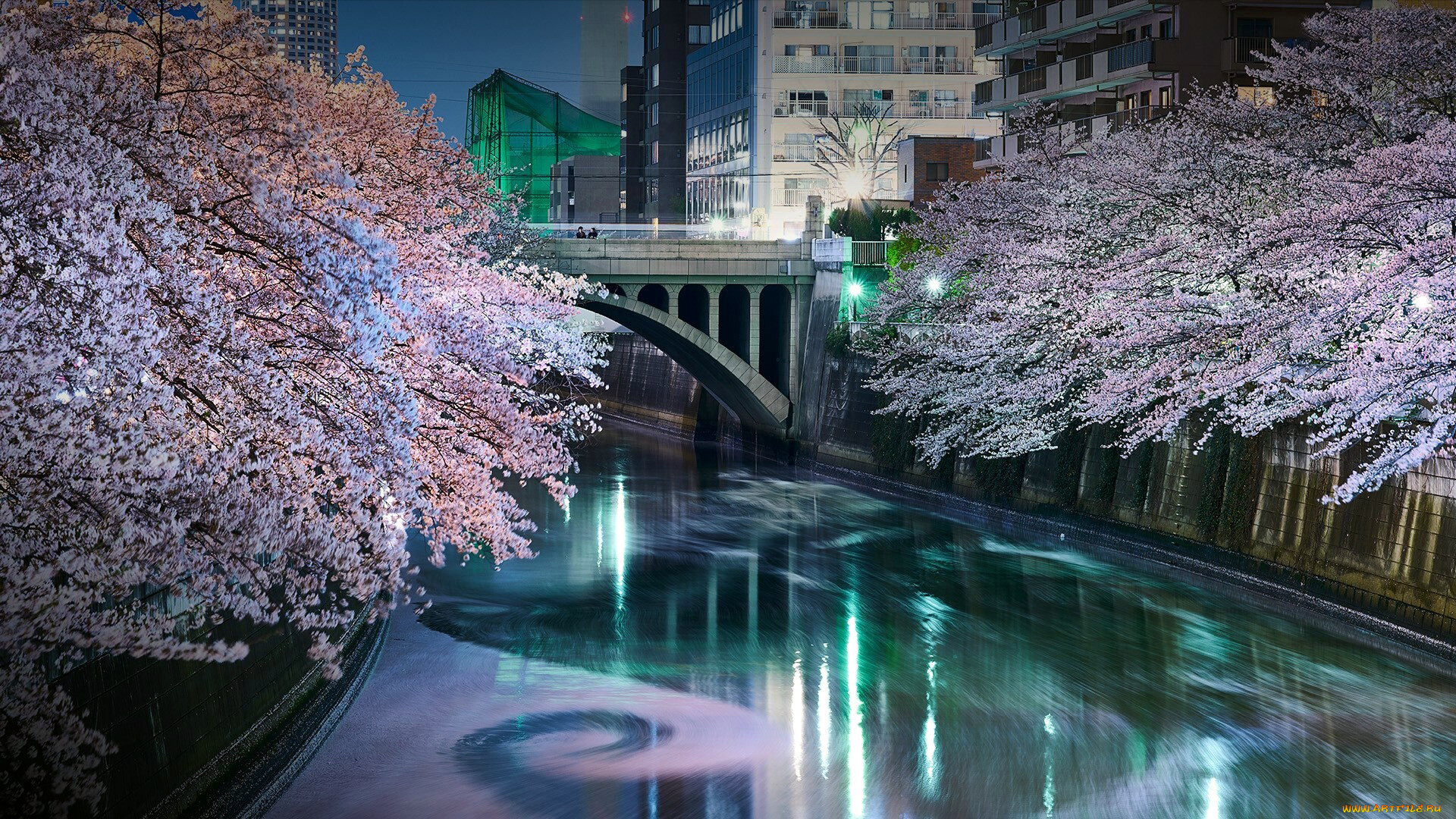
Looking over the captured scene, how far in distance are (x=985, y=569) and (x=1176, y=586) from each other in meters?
3.41

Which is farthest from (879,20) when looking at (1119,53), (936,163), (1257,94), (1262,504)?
(1262,504)

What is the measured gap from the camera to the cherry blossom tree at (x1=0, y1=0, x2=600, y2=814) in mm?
6879

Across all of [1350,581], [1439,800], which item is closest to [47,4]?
[1439,800]

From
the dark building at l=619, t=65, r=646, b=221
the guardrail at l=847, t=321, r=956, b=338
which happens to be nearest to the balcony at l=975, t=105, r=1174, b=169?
the guardrail at l=847, t=321, r=956, b=338

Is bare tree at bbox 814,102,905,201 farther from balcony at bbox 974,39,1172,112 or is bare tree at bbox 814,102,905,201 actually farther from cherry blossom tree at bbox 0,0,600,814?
cherry blossom tree at bbox 0,0,600,814

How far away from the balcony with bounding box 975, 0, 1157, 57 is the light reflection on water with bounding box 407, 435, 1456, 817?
17.9 m

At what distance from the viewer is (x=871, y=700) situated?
16.4 m

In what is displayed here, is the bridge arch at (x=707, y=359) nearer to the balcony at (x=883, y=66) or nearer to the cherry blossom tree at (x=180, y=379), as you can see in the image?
the balcony at (x=883, y=66)

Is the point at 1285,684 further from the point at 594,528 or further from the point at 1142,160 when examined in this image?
the point at 594,528

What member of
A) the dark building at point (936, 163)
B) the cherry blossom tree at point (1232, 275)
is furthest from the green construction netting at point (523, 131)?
the cherry blossom tree at point (1232, 275)

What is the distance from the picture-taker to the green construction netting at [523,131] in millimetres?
58125

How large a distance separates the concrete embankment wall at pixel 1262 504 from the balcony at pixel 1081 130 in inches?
329

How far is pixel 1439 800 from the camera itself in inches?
506

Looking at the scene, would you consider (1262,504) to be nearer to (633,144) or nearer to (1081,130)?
(1081,130)
